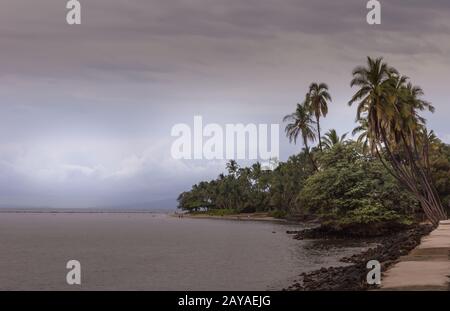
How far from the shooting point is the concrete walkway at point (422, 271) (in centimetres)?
1589

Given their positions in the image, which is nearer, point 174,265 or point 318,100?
point 174,265

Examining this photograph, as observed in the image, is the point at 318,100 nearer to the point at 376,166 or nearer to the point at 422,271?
the point at 376,166

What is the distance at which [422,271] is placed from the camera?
18.8m

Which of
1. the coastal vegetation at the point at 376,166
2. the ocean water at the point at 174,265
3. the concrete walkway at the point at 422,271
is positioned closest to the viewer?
the concrete walkway at the point at 422,271

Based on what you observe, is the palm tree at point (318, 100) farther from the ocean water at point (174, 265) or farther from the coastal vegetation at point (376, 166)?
the ocean water at point (174, 265)

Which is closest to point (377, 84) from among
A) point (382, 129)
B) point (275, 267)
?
point (382, 129)

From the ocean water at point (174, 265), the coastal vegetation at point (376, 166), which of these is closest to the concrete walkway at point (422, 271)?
the ocean water at point (174, 265)

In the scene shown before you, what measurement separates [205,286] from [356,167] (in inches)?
1309

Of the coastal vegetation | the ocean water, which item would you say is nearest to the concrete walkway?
the ocean water

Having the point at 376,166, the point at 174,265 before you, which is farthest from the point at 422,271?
the point at 376,166

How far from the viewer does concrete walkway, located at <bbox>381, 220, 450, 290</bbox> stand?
15.9 metres

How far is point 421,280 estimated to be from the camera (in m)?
16.8

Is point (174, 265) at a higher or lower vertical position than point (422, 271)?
lower
